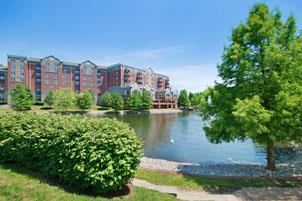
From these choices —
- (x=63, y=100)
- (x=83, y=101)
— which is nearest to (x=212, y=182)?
(x=63, y=100)

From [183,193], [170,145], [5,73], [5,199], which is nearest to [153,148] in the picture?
[170,145]

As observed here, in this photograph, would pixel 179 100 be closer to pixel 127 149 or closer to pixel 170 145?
pixel 170 145

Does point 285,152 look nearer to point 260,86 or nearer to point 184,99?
point 260,86

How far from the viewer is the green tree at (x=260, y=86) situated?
8734 mm

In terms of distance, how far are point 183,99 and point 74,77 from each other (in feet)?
156

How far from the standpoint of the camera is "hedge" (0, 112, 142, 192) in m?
5.81

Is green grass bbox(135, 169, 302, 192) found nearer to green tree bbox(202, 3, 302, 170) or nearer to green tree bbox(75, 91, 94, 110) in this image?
green tree bbox(202, 3, 302, 170)

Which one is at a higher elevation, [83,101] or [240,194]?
[83,101]

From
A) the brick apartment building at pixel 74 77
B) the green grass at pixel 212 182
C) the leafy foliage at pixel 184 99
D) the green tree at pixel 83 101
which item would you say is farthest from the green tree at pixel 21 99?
the leafy foliage at pixel 184 99

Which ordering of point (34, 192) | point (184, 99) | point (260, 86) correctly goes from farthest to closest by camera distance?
point (184, 99) < point (260, 86) < point (34, 192)

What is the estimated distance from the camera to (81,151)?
19.2ft

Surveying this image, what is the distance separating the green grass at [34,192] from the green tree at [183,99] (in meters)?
86.7

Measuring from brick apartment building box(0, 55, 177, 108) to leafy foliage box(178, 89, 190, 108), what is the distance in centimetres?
292

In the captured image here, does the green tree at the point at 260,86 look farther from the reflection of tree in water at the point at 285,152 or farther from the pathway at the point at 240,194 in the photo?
the reflection of tree in water at the point at 285,152
